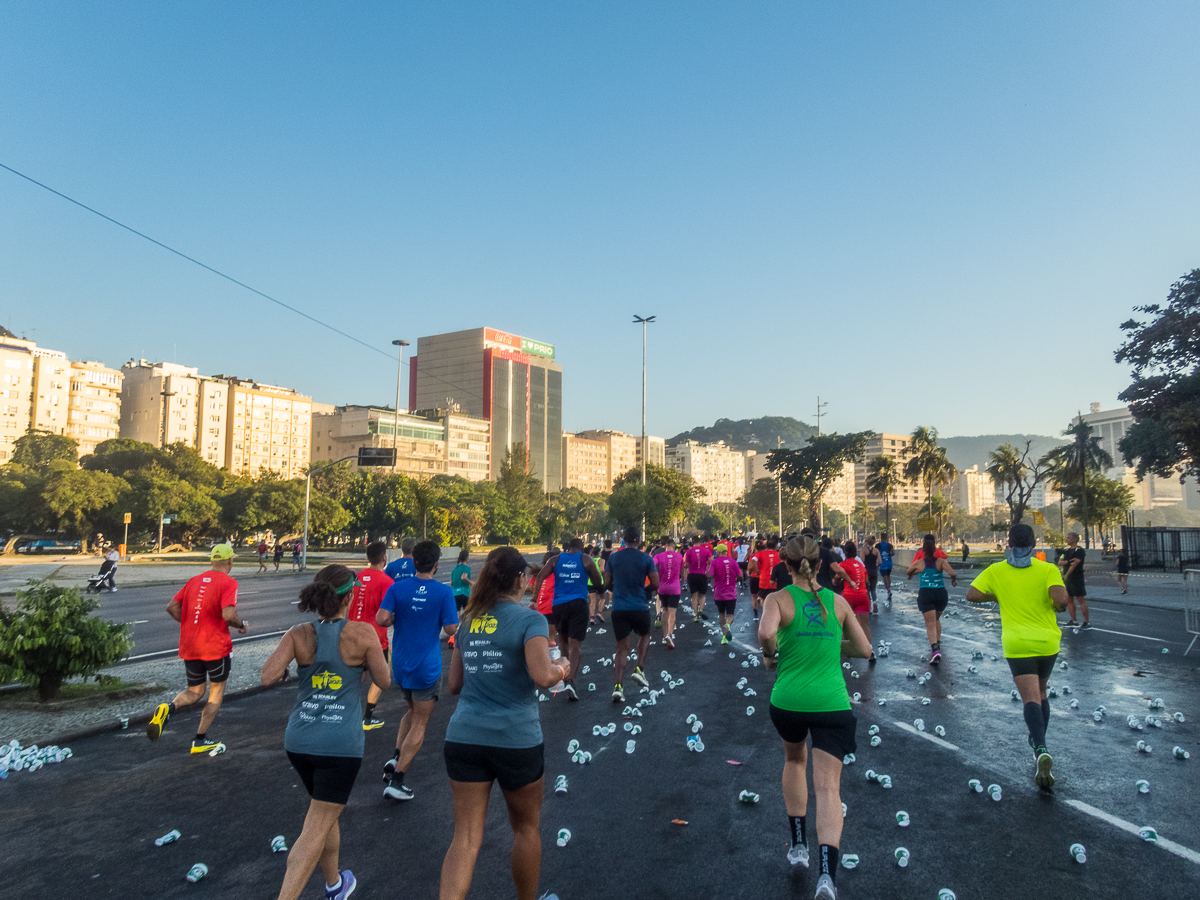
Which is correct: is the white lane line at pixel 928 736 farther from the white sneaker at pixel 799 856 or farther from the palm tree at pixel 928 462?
the palm tree at pixel 928 462

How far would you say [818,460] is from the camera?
252ft

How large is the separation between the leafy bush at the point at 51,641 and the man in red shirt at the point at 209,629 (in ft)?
7.29

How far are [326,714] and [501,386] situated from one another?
17474cm

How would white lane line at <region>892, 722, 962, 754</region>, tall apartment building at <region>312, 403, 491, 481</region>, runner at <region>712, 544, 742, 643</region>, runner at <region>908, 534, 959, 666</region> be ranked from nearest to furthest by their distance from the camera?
white lane line at <region>892, 722, 962, 754</region>
runner at <region>908, 534, 959, 666</region>
runner at <region>712, 544, 742, 643</region>
tall apartment building at <region>312, 403, 491, 481</region>

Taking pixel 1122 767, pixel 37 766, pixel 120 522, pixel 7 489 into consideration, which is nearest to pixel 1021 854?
pixel 1122 767

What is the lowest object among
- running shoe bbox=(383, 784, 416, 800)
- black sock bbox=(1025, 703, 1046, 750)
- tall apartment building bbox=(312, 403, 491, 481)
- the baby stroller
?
the baby stroller

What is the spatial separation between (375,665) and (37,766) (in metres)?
4.81

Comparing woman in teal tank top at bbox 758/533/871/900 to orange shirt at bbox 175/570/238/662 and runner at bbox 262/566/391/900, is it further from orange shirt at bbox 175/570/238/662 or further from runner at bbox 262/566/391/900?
orange shirt at bbox 175/570/238/662

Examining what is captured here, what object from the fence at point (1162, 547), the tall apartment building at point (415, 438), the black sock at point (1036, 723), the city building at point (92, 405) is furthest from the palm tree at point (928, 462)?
the city building at point (92, 405)

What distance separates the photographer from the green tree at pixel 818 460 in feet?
249

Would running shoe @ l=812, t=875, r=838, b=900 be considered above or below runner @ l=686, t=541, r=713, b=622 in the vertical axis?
below

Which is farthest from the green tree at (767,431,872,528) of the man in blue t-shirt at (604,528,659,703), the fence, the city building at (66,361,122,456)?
the city building at (66,361,122,456)

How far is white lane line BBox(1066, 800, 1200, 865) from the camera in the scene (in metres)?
4.53

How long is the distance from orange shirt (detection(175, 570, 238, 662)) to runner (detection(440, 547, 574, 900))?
431 cm
